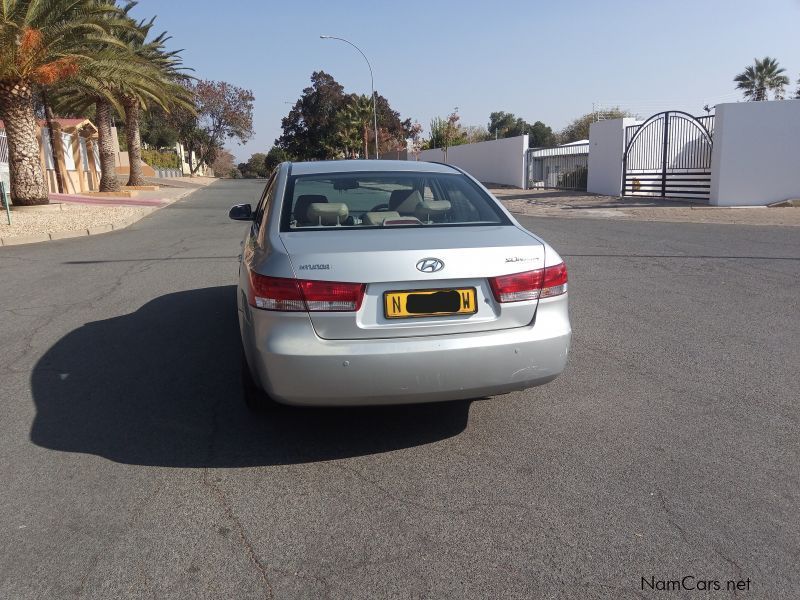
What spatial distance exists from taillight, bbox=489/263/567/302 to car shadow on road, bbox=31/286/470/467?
0.96 m

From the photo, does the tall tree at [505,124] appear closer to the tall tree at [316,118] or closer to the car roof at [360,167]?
the tall tree at [316,118]

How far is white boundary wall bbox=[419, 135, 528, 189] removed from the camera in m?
34.3

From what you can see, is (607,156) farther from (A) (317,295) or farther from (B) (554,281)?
(A) (317,295)

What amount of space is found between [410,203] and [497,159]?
112ft

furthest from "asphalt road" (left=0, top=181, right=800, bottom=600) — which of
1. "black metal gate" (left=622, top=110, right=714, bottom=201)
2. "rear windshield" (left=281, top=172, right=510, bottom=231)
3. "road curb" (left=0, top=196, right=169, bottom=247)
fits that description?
"black metal gate" (left=622, top=110, right=714, bottom=201)

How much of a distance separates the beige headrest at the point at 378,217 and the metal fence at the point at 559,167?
2526 centimetres

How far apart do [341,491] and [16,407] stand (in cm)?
253

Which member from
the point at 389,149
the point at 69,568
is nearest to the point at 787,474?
the point at 69,568

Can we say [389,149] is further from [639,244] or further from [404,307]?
[404,307]

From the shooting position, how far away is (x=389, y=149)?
74.6 meters

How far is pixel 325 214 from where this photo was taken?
4453 mm

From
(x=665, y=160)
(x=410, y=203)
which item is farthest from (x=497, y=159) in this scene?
(x=410, y=203)

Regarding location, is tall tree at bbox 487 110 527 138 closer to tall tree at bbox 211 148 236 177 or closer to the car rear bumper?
tall tree at bbox 211 148 236 177

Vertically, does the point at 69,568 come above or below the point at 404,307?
below
